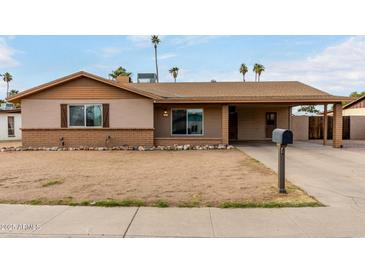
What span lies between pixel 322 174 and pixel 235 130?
12.4 metres

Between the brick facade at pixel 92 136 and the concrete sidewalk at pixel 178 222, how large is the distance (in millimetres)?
10578

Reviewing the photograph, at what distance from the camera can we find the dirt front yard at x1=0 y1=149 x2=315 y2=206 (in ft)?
17.6

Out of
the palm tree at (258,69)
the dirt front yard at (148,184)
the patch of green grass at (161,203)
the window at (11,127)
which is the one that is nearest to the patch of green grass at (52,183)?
the dirt front yard at (148,184)

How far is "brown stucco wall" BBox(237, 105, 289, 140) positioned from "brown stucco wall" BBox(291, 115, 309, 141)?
187 centimetres

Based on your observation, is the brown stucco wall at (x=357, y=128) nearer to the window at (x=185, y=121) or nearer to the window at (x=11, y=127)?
the window at (x=185, y=121)

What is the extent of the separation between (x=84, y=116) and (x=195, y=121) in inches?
250

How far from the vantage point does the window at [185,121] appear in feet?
54.5

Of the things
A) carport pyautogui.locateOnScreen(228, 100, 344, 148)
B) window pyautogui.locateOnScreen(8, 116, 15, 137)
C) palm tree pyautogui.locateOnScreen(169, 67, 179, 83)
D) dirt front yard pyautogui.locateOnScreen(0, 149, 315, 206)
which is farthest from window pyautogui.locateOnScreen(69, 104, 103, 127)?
palm tree pyautogui.locateOnScreen(169, 67, 179, 83)

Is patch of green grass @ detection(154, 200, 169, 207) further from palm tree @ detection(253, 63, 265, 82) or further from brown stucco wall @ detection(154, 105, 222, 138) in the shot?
palm tree @ detection(253, 63, 265, 82)

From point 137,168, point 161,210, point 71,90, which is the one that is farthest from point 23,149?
point 161,210

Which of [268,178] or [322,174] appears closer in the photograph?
[268,178]

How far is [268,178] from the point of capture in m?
7.27
